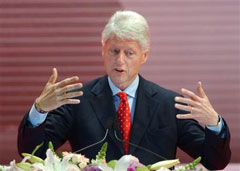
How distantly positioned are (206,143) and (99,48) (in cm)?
194

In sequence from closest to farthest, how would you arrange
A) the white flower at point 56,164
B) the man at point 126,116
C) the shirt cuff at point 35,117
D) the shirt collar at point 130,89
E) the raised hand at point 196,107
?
1. the white flower at point 56,164
2. the raised hand at point 196,107
3. the shirt cuff at point 35,117
4. the man at point 126,116
5. the shirt collar at point 130,89

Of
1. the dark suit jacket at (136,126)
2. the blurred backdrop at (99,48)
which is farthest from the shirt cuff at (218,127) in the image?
the blurred backdrop at (99,48)

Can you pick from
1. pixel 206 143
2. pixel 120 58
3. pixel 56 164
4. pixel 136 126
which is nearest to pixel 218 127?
pixel 206 143

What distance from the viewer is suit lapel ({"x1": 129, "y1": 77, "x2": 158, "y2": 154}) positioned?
2646mm

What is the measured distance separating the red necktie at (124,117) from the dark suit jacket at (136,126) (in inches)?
0.8

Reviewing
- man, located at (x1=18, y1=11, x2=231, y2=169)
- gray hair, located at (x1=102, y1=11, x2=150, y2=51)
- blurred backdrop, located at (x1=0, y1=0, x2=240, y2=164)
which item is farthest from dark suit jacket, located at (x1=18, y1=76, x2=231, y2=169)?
blurred backdrop, located at (x1=0, y1=0, x2=240, y2=164)

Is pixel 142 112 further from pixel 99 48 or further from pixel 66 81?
pixel 99 48

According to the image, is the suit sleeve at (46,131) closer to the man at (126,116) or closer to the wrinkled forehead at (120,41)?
the man at (126,116)

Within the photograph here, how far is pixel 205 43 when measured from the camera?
167 inches

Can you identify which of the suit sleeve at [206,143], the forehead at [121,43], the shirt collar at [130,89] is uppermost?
the forehead at [121,43]

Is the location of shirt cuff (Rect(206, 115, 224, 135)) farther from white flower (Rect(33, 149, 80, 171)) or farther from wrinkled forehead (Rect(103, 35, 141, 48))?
white flower (Rect(33, 149, 80, 171))

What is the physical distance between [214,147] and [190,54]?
184 centimetres

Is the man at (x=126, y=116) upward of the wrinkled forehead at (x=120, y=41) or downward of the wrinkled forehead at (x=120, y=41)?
downward

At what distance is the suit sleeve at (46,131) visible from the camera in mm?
2457
